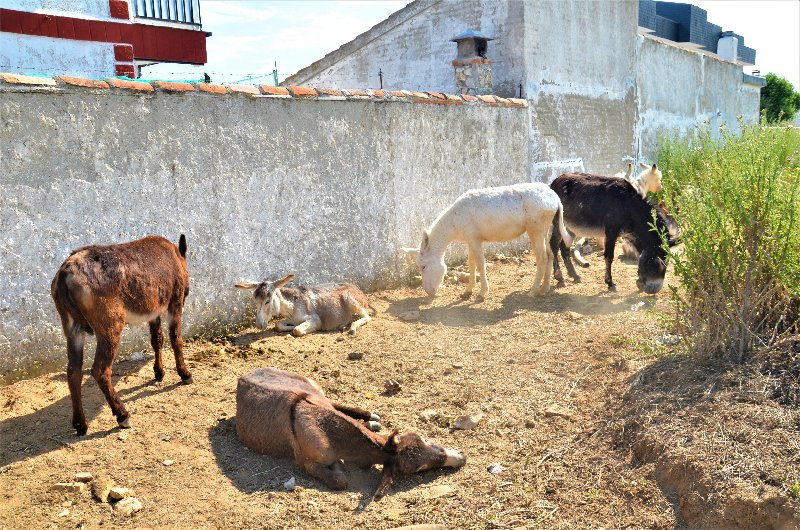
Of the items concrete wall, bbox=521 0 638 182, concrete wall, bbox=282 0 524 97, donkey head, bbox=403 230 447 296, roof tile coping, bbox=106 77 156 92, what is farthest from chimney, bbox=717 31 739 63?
roof tile coping, bbox=106 77 156 92

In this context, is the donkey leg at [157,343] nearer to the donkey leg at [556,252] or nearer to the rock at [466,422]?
the rock at [466,422]

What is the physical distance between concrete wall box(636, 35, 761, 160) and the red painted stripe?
990 cm

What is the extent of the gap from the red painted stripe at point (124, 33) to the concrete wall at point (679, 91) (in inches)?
390

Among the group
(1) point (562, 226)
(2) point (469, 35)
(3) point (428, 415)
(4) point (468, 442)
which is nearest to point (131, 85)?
(3) point (428, 415)

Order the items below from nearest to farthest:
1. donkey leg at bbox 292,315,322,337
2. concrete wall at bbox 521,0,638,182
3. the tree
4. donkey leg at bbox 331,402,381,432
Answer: donkey leg at bbox 331,402,381,432 < donkey leg at bbox 292,315,322,337 < concrete wall at bbox 521,0,638,182 < the tree

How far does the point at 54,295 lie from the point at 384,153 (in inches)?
200

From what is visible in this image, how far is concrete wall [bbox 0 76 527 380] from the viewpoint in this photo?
18.4 ft

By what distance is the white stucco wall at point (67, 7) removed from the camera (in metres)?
9.10

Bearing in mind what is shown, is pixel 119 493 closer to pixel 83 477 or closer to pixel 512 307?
pixel 83 477

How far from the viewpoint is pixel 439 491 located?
4.21 metres

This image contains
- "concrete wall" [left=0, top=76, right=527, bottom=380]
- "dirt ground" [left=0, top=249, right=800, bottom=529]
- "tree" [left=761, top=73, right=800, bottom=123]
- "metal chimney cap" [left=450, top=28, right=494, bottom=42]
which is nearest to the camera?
"dirt ground" [left=0, top=249, right=800, bottom=529]

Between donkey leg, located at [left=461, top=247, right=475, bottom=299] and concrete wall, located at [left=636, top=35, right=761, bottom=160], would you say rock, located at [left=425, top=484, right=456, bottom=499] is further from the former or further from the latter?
concrete wall, located at [left=636, top=35, right=761, bottom=160]

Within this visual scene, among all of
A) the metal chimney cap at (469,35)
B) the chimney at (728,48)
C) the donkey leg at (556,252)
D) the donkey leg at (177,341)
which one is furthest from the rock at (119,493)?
the chimney at (728,48)

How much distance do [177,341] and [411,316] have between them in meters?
2.96
